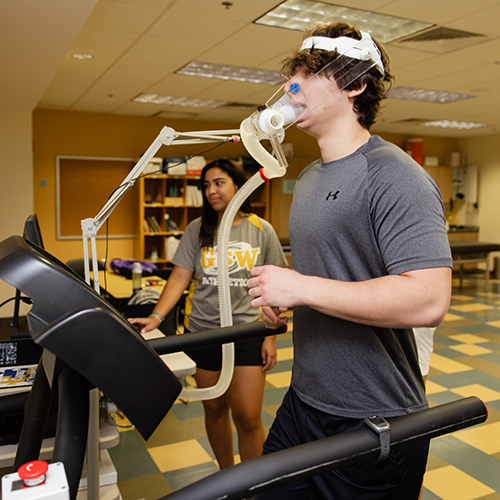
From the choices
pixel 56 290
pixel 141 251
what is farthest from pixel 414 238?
pixel 141 251

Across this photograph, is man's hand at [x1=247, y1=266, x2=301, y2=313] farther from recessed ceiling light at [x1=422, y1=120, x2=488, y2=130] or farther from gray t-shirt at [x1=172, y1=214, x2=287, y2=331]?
recessed ceiling light at [x1=422, y1=120, x2=488, y2=130]

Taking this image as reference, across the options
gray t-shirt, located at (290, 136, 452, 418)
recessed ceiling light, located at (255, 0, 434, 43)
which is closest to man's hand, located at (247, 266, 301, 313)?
gray t-shirt, located at (290, 136, 452, 418)

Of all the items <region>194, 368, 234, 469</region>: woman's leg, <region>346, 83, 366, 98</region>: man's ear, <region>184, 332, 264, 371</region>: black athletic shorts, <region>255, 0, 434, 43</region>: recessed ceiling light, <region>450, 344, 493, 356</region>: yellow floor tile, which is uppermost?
<region>255, 0, 434, 43</region>: recessed ceiling light

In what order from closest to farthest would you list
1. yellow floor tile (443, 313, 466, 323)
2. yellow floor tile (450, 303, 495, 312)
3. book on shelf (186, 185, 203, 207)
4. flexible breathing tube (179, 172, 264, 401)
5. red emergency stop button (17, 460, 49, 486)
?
red emergency stop button (17, 460, 49, 486), flexible breathing tube (179, 172, 264, 401), yellow floor tile (443, 313, 466, 323), yellow floor tile (450, 303, 495, 312), book on shelf (186, 185, 203, 207)

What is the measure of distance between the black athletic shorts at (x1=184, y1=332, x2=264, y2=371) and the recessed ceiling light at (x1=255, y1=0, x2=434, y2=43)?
87.9 inches

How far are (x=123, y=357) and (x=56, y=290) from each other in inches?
4.8

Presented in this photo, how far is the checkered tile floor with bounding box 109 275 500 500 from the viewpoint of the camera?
7.63 feet

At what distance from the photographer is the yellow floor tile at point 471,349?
4562mm

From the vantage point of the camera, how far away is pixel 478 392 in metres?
3.61

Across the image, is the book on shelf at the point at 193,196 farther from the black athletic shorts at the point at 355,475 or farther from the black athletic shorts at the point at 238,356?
the black athletic shorts at the point at 355,475

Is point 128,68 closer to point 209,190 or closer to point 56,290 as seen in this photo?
point 209,190

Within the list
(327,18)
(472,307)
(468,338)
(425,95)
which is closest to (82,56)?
(327,18)

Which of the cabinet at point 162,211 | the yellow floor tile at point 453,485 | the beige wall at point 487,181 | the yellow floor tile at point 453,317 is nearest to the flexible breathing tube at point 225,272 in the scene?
the yellow floor tile at point 453,485

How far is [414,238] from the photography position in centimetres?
91
